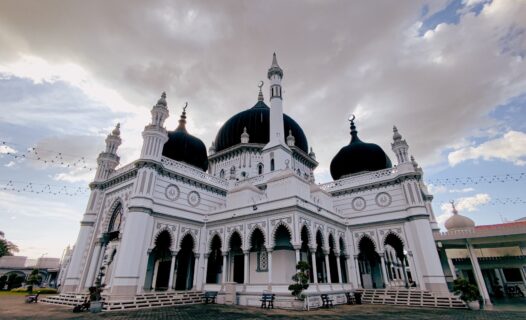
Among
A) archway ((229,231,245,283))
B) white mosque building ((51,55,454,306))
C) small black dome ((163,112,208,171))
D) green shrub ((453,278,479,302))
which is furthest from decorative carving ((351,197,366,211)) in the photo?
small black dome ((163,112,208,171))

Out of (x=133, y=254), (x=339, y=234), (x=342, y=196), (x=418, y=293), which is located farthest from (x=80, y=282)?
(x=418, y=293)

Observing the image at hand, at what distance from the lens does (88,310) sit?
13.7 meters

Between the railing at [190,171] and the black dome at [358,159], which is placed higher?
the black dome at [358,159]

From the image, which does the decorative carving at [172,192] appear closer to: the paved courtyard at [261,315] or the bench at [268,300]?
the paved courtyard at [261,315]

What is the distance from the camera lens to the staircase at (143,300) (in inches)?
570

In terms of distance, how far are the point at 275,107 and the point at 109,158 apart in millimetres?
16555

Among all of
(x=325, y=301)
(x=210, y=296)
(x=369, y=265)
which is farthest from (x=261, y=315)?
(x=369, y=265)

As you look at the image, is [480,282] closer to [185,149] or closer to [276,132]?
[276,132]

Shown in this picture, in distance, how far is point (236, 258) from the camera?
20406mm

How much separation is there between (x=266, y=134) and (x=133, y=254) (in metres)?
18.8

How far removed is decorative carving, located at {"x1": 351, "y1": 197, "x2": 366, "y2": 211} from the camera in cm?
2277

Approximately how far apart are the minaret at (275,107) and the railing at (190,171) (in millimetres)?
5702

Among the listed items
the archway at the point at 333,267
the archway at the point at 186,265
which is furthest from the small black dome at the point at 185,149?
the archway at the point at 333,267

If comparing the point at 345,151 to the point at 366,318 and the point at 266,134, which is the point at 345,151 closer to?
the point at 266,134
